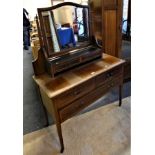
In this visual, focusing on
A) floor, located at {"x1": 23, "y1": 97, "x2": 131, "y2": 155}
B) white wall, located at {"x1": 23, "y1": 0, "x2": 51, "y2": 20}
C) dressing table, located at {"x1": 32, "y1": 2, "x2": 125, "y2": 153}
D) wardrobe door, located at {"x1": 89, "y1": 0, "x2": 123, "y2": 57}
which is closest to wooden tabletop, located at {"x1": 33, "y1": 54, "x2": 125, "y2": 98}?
dressing table, located at {"x1": 32, "y1": 2, "x2": 125, "y2": 153}

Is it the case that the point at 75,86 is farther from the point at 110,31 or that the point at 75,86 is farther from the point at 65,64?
the point at 110,31

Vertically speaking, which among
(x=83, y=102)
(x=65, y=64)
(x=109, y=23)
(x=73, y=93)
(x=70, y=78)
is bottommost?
(x=83, y=102)

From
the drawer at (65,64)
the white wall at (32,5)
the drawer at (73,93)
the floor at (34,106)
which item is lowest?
the floor at (34,106)

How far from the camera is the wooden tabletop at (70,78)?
1.32 meters

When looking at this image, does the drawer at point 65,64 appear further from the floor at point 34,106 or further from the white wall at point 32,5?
the white wall at point 32,5

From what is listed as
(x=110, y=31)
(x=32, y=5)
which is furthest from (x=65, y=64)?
(x=32, y=5)

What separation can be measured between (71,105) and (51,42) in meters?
0.58

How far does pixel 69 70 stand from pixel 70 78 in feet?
0.41

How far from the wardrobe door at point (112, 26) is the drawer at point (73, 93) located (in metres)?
0.99

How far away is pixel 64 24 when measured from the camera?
1.54 meters

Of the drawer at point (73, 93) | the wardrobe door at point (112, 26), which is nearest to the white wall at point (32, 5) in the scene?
the wardrobe door at point (112, 26)

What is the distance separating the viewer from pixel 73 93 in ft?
4.60
